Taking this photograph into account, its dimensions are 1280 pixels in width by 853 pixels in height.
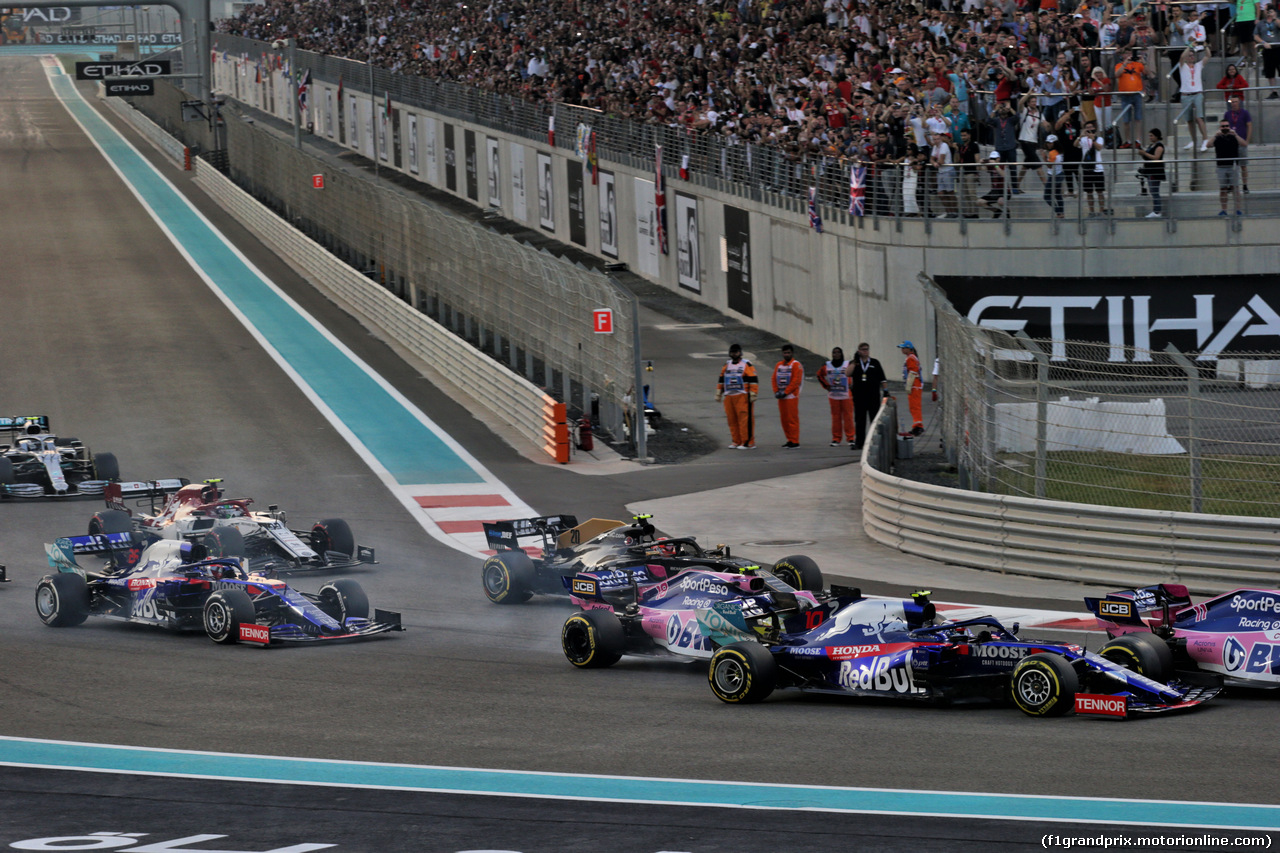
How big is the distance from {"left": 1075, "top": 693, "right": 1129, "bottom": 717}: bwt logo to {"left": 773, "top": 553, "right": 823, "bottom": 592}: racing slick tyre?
14.3ft

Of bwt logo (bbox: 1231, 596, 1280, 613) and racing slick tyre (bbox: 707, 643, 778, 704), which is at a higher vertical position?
bwt logo (bbox: 1231, 596, 1280, 613)

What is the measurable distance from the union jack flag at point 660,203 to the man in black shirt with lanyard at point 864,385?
1591 cm

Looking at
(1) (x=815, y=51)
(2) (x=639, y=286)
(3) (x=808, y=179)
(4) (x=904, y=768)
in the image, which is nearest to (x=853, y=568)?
(4) (x=904, y=768)

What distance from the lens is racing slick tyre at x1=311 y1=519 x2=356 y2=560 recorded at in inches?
675

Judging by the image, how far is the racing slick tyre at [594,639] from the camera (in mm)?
12750

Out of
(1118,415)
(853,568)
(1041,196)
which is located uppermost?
(1041,196)

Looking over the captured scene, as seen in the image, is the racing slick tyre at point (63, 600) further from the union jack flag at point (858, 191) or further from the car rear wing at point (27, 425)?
the union jack flag at point (858, 191)

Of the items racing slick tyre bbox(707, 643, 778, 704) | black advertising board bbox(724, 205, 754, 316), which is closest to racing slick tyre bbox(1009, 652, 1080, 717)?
racing slick tyre bbox(707, 643, 778, 704)

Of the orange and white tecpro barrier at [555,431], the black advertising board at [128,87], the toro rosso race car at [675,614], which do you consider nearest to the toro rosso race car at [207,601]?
the toro rosso race car at [675,614]

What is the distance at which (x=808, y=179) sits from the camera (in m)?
30.9

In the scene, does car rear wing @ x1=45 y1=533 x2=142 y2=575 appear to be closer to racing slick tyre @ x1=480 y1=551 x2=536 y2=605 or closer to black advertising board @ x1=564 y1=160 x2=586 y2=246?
racing slick tyre @ x1=480 y1=551 x2=536 y2=605

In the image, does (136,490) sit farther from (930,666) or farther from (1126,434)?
(930,666)

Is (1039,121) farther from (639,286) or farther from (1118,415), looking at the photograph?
(639,286)

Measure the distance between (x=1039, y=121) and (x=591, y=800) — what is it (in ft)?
65.8
